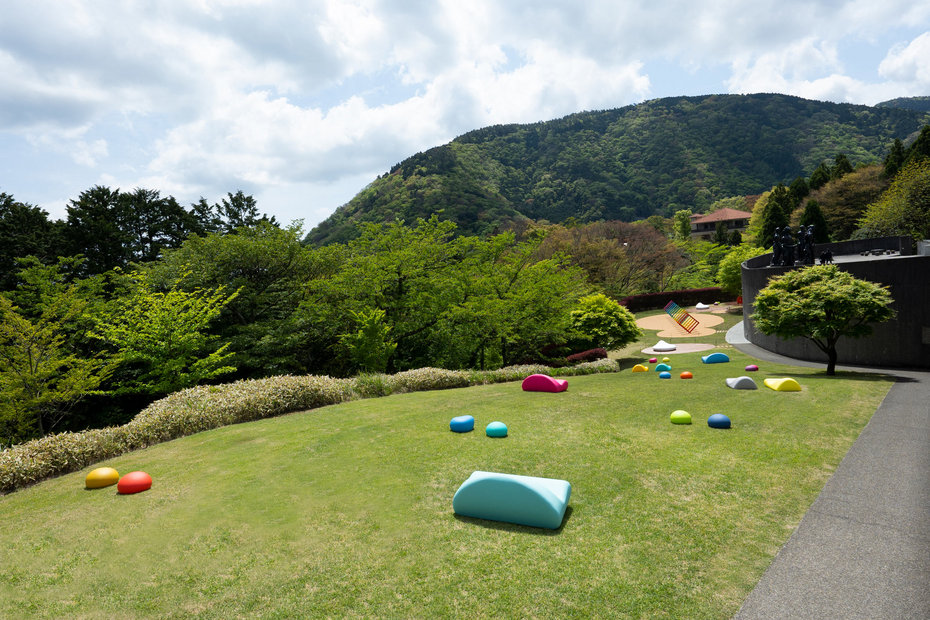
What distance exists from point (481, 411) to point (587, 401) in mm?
3312

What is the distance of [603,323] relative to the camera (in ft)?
85.8

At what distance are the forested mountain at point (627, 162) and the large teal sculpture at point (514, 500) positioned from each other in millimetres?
74606

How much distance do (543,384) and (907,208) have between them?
39293 millimetres

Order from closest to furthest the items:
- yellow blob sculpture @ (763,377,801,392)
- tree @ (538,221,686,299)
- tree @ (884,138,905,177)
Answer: yellow blob sculpture @ (763,377,801,392)
tree @ (884,138,905,177)
tree @ (538,221,686,299)

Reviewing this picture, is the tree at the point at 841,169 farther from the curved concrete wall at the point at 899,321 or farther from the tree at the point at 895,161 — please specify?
the curved concrete wall at the point at 899,321

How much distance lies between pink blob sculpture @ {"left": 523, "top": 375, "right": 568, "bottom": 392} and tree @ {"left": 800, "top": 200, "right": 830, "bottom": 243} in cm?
4379

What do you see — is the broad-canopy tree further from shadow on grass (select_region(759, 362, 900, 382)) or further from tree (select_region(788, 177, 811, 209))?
tree (select_region(788, 177, 811, 209))

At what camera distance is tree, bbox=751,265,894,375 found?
16.0 m

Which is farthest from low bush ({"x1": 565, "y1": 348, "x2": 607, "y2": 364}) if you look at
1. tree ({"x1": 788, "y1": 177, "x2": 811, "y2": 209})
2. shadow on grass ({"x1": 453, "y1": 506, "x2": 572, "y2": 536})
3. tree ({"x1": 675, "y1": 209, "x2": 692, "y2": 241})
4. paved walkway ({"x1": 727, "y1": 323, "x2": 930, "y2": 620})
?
tree ({"x1": 675, "y1": 209, "x2": 692, "y2": 241})

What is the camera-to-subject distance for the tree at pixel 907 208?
34625 millimetres

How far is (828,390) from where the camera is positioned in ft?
45.8

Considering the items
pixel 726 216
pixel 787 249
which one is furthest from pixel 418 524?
pixel 726 216

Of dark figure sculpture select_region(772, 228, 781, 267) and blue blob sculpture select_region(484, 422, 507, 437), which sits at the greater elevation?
dark figure sculpture select_region(772, 228, 781, 267)

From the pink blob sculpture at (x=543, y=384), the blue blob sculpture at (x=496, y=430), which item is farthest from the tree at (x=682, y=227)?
the blue blob sculpture at (x=496, y=430)
